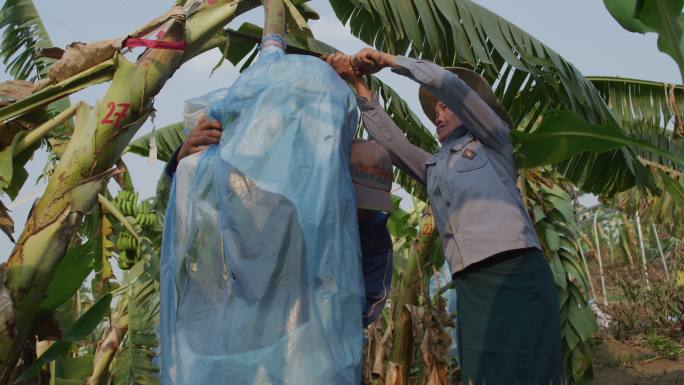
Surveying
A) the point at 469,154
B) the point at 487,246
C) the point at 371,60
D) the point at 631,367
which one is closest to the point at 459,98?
the point at 469,154

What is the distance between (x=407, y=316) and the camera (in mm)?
4391

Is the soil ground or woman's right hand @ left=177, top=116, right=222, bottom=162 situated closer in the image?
woman's right hand @ left=177, top=116, right=222, bottom=162

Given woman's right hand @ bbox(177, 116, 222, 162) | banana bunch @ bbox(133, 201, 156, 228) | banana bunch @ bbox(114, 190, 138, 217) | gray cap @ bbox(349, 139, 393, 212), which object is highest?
woman's right hand @ bbox(177, 116, 222, 162)

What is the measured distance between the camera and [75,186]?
2713mm

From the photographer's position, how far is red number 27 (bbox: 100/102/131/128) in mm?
2754

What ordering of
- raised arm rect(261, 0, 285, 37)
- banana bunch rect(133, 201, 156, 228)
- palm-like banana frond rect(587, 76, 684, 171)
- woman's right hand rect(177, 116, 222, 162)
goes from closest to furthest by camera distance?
1. woman's right hand rect(177, 116, 222, 162)
2. raised arm rect(261, 0, 285, 37)
3. banana bunch rect(133, 201, 156, 228)
4. palm-like banana frond rect(587, 76, 684, 171)

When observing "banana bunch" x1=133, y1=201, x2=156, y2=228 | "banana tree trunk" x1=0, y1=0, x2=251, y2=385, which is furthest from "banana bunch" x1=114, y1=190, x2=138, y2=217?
"banana tree trunk" x1=0, y1=0, x2=251, y2=385

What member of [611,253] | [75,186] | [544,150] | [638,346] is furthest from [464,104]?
[611,253]

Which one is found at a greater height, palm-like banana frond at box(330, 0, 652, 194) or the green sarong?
palm-like banana frond at box(330, 0, 652, 194)

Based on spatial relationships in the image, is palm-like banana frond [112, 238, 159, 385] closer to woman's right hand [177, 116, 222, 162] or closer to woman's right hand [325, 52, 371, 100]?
woman's right hand [325, 52, 371, 100]

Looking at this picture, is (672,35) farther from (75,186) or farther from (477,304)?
(75,186)

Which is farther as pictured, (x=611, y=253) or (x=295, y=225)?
(x=611, y=253)

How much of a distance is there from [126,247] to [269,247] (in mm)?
2634

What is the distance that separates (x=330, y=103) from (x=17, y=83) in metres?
1.65
